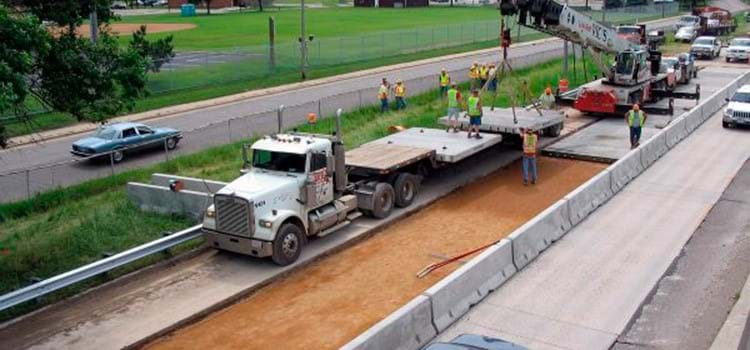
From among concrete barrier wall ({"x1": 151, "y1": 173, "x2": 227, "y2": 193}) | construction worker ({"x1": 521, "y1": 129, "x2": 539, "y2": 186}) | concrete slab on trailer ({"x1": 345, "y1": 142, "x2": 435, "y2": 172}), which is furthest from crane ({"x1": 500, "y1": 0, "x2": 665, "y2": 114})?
concrete barrier wall ({"x1": 151, "y1": 173, "x2": 227, "y2": 193})

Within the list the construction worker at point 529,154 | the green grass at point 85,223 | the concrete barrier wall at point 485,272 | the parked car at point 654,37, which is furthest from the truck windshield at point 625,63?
the construction worker at point 529,154

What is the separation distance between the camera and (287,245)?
15945mm

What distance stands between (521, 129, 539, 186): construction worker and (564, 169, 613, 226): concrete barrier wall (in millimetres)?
2669

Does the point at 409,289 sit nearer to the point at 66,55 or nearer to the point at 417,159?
the point at 417,159

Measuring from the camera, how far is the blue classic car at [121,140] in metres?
26.1

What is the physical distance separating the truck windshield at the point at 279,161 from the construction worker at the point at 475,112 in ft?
25.2

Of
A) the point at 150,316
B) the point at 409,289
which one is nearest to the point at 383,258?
the point at 409,289

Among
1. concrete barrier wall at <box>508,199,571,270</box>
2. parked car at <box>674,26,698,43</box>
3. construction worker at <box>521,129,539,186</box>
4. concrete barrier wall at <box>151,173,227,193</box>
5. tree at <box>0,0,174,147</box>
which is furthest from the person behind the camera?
parked car at <box>674,26,698,43</box>

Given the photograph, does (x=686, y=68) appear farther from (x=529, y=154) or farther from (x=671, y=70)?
(x=529, y=154)

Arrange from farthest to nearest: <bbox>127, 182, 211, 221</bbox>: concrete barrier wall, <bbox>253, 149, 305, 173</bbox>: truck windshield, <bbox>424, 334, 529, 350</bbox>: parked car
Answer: <bbox>127, 182, 211, 221</bbox>: concrete barrier wall → <bbox>253, 149, 305, 173</bbox>: truck windshield → <bbox>424, 334, 529, 350</bbox>: parked car

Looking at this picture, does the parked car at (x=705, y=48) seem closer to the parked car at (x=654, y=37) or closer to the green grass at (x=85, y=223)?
the parked car at (x=654, y=37)

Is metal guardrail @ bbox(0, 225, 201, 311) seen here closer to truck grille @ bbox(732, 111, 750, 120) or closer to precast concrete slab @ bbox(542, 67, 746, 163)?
precast concrete slab @ bbox(542, 67, 746, 163)

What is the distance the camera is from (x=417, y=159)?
20.2 metres

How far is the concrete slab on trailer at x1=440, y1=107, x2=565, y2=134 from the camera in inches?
931
